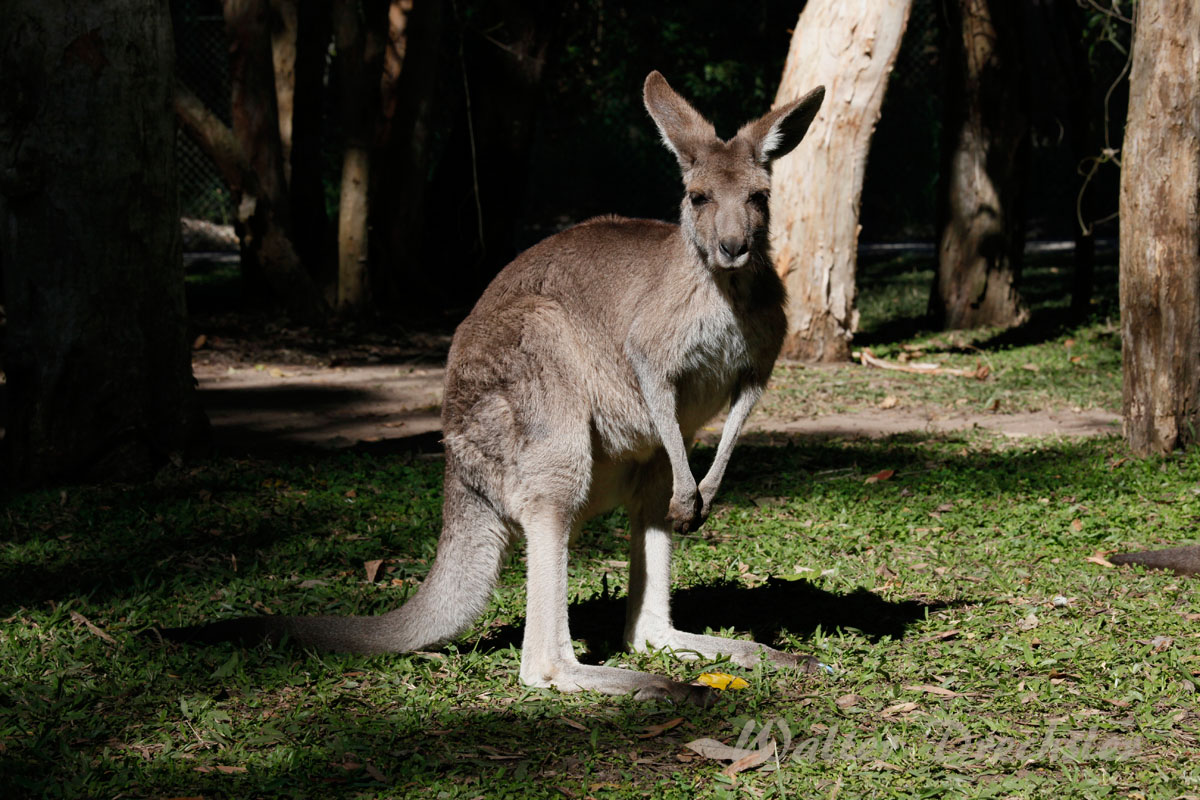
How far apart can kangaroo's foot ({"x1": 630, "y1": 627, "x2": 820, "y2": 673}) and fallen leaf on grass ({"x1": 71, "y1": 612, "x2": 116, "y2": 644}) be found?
4.82 feet

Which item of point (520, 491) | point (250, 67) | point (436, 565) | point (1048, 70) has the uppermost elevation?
point (1048, 70)

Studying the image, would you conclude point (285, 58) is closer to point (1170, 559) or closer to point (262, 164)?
point (262, 164)

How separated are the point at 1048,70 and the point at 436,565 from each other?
1440 cm

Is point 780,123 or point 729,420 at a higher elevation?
point 780,123

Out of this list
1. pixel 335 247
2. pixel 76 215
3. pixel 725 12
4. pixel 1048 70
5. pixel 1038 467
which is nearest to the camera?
pixel 76 215

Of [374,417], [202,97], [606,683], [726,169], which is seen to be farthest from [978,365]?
[202,97]

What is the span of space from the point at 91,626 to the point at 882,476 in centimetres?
324

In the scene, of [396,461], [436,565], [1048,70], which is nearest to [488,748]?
[436,565]

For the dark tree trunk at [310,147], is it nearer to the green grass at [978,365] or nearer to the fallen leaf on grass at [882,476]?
the green grass at [978,365]

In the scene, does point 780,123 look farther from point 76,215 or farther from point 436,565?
point 76,215

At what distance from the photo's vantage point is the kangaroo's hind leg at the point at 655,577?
334 centimetres

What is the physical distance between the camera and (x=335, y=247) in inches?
384

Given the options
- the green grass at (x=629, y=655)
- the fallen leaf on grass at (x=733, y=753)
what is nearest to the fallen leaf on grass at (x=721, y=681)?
the green grass at (x=629, y=655)

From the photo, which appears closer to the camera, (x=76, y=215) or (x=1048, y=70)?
(x=76, y=215)
